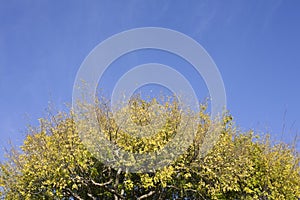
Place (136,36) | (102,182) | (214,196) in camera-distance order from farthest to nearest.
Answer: (102,182) < (214,196) < (136,36)

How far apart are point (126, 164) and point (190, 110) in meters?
5.01

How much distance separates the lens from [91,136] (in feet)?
74.7

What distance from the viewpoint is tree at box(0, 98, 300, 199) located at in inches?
899

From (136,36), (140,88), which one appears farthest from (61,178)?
(136,36)

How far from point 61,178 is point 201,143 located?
7.79 metres

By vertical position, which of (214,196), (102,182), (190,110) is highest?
(190,110)

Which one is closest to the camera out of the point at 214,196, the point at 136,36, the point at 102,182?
the point at 136,36

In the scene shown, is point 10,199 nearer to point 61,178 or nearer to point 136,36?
point 61,178

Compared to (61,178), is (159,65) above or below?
above

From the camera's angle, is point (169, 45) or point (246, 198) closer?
point (169, 45)

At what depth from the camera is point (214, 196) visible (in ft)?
77.8

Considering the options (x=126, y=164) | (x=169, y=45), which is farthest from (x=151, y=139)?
(x=169, y=45)

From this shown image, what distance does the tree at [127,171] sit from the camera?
899 inches

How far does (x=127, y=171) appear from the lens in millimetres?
22734
